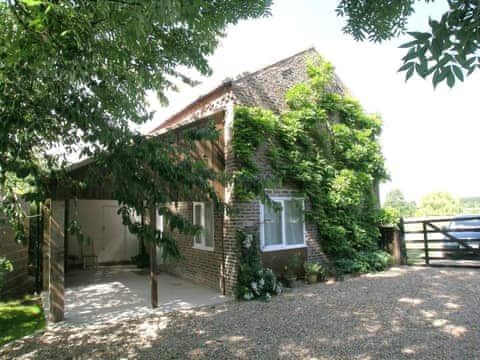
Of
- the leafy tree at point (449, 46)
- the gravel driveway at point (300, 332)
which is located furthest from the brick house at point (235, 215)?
the leafy tree at point (449, 46)

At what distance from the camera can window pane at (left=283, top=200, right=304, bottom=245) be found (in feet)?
30.3

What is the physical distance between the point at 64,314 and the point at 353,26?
7408 mm

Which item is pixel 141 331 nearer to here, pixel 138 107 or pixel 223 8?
pixel 138 107

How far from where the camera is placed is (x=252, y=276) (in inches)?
303

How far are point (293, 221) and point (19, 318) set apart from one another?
22.6 feet

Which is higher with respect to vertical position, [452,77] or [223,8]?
[223,8]

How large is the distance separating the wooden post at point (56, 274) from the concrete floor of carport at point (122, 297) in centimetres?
29

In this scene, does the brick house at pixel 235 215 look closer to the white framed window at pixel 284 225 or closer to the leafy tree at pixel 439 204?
the white framed window at pixel 284 225

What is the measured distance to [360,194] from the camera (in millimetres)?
10469

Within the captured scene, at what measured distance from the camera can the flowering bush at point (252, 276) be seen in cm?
752

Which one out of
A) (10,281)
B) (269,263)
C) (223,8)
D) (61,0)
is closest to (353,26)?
(223,8)

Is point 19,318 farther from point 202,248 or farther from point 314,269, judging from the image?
point 314,269

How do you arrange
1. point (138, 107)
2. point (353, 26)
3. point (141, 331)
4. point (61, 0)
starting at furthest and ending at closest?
point (138, 107) → point (141, 331) → point (353, 26) → point (61, 0)

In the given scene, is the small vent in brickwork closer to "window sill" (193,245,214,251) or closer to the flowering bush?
the flowering bush
